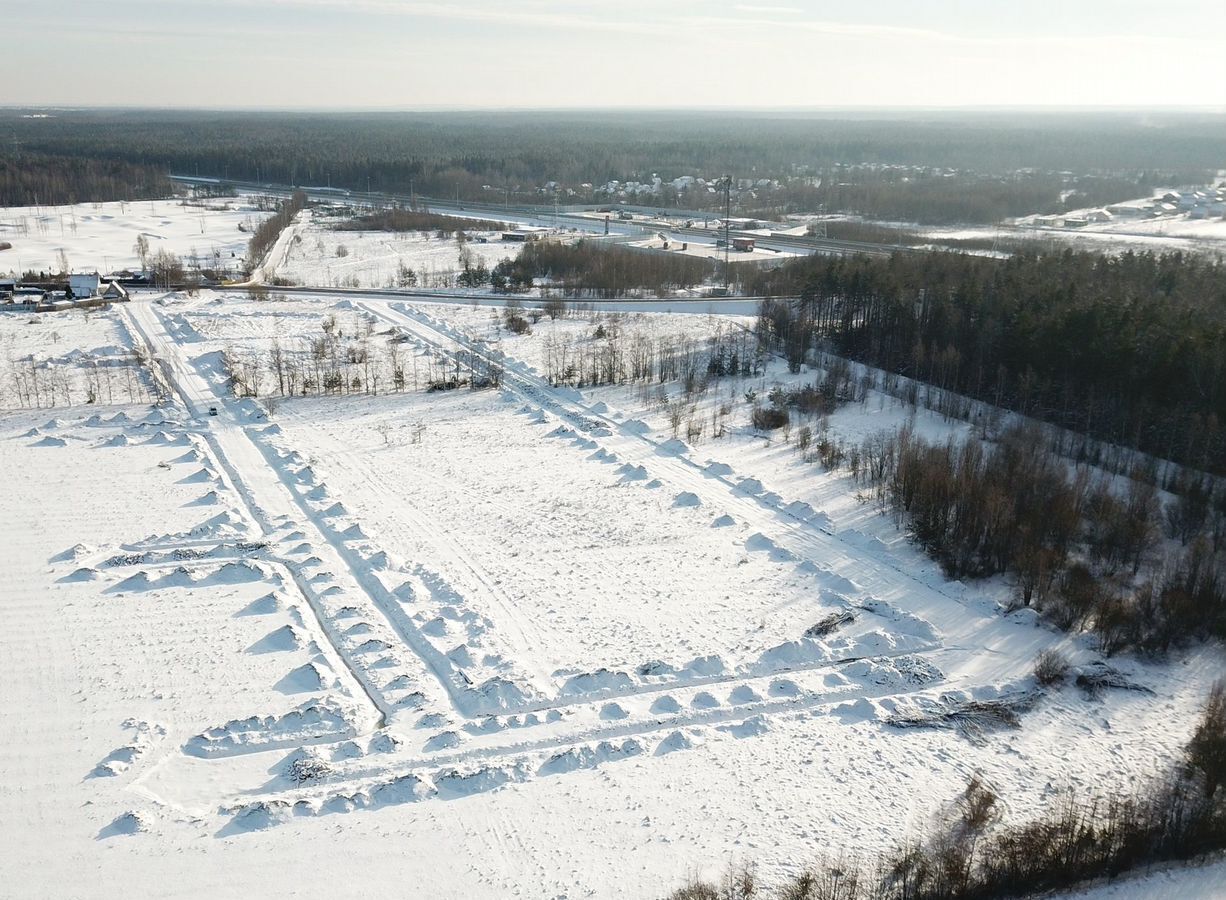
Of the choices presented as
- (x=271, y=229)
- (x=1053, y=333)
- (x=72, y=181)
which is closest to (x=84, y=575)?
(x=1053, y=333)

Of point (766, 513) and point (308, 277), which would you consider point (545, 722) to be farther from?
point (308, 277)

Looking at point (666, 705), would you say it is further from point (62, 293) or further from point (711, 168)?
point (711, 168)

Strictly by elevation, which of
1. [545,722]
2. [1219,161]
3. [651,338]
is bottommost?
[545,722]

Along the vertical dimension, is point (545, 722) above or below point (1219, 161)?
below

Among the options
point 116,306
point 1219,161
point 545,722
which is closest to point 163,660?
point 545,722

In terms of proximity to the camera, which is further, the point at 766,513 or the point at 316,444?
the point at 316,444

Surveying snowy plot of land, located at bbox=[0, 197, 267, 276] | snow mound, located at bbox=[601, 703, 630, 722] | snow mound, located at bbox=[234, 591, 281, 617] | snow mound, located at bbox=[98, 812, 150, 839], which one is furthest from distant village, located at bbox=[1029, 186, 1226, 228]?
snow mound, located at bbox=[98, 812, 150, 839]

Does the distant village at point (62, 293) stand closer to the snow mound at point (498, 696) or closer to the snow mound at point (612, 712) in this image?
the snow mound at point (498, 696)
